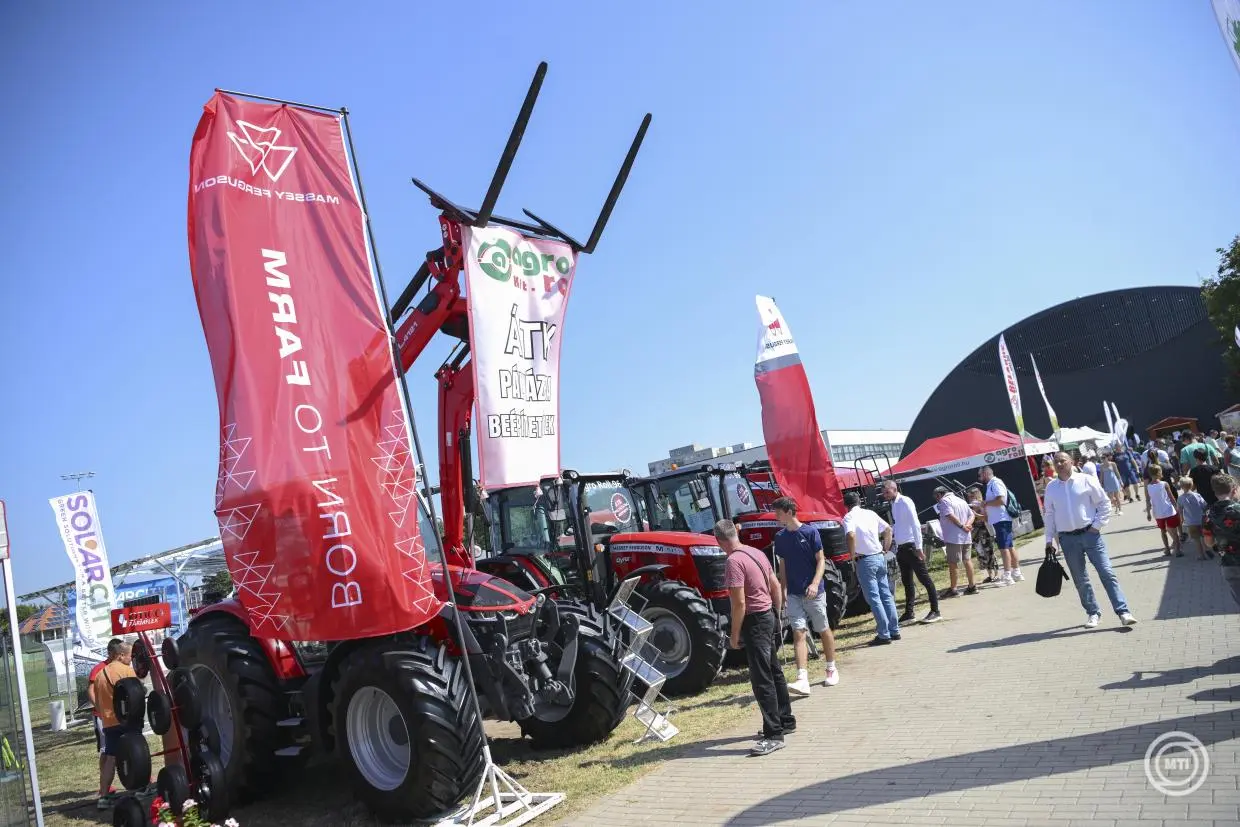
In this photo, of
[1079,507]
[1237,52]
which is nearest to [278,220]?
[1237,52]

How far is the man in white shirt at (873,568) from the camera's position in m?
9.30

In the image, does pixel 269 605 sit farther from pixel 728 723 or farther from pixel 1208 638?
pixel 1208 638

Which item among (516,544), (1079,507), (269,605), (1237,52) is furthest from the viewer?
(516,544)

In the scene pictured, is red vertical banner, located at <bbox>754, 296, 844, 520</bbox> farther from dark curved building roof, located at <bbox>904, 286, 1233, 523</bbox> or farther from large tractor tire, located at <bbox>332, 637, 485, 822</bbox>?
dark curved building roof, located at <bbox>904, 286, 1233, 523</bbox>

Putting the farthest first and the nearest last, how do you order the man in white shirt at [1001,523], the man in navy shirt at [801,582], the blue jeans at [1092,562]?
the man in white shirt at [1001,523]
the blue jeans at [1092,562]
the man in navy shirt at [801,582]

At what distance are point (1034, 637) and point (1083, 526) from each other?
124cm

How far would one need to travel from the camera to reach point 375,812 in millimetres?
5516

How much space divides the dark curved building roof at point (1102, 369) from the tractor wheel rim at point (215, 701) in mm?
38220

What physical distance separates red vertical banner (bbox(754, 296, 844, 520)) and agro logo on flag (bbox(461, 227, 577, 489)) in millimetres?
5614

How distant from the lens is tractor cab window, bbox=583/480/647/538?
29.6 ft

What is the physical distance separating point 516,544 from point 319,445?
4.13m

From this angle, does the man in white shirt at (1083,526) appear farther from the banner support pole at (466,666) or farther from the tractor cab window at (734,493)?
the banner support pole at (466,666)

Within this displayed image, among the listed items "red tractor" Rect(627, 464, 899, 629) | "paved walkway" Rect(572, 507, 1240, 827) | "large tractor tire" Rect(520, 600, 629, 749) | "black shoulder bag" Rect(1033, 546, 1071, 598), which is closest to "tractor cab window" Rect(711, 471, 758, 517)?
"red tractor" Rect(627, 464, 899, 629)

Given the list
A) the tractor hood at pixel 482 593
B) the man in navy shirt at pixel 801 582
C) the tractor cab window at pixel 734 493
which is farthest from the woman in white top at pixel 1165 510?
the tractor hood at pixel 482 593
